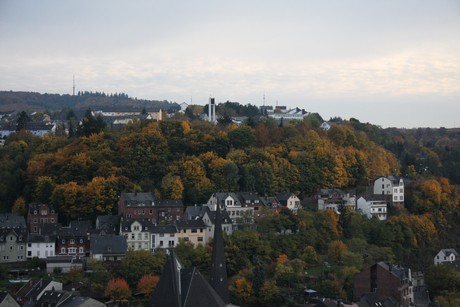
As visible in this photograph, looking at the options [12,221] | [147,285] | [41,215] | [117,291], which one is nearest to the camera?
[117,291]

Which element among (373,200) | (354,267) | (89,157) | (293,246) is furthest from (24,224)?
(373,200)

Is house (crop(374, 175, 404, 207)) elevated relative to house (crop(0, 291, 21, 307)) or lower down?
elevated

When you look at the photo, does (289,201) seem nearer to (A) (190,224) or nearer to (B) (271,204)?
(B) (271,204)

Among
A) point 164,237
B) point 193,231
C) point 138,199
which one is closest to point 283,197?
point 193,231

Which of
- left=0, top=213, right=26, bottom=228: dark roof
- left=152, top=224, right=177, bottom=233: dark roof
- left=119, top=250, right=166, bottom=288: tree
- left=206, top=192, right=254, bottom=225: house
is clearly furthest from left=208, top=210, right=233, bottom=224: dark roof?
left=0, top=213, right=26, bottom=228: dark roof

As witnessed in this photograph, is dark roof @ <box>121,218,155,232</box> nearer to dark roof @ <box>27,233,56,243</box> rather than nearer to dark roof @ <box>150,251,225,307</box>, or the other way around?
dark roof @ <box>27,233,56,243</box>
